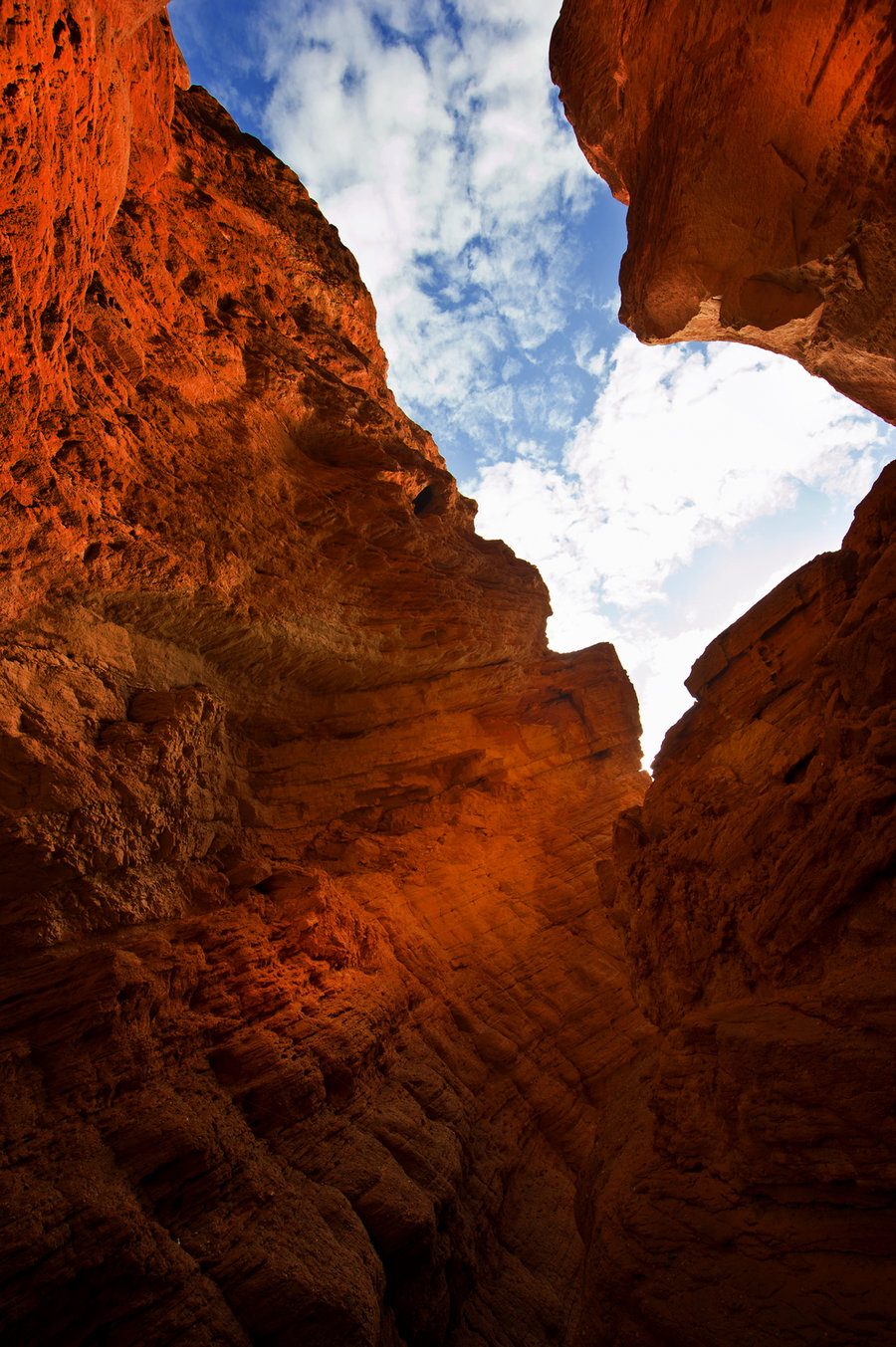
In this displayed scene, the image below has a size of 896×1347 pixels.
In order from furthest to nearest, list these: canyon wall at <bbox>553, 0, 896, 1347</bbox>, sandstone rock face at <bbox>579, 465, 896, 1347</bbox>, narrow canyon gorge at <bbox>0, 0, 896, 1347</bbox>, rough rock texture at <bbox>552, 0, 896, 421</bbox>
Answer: rough rock texture at <bbox>552, 0, 896, 421</bbox> < narrow canyon gorge at <bbox>0, 0, 896, 1347</bbox> < canyon wall at <bbox>553, 0, 896, 1347</bbox> < sandstone rock face at <bbox>579, 465, 896, 1347</bbox>

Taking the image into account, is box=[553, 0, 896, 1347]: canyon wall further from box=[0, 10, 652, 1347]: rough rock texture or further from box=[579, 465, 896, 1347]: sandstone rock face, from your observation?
box=[0, 10, 652, 1347]: rough rock texture

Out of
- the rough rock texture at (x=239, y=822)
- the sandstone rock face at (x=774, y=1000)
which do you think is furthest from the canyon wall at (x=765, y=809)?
the rough rock texture at (x=239, y=822)

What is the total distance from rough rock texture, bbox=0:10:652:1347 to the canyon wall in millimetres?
2466

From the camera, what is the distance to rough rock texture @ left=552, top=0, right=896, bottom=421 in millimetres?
6641

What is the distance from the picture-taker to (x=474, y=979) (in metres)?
12.1

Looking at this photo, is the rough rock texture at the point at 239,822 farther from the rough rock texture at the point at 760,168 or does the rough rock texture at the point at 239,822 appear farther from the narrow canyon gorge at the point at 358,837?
the rough rock texture at the point at 760,168

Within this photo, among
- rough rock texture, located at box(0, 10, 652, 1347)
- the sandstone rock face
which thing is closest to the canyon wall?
the sandstone rock face

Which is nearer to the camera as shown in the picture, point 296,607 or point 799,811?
point 799,811

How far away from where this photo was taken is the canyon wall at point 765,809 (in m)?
4.41

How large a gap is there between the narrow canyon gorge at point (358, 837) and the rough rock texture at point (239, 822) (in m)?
0.06

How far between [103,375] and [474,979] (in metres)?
12.3

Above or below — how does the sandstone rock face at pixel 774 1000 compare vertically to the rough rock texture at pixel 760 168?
below

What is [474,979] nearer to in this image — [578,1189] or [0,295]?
[578,1189]

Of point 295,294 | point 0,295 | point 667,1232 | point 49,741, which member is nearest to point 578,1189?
point 667,1232
